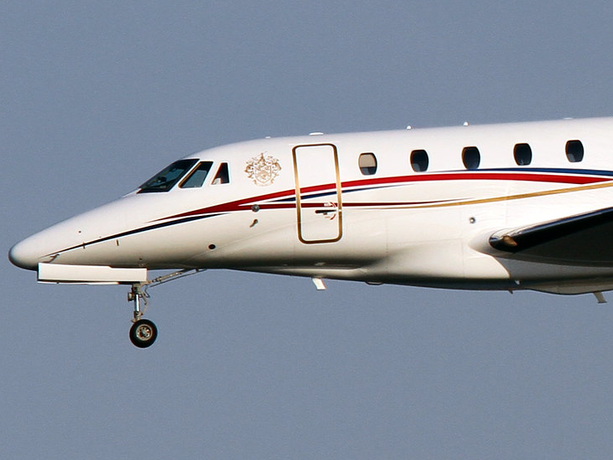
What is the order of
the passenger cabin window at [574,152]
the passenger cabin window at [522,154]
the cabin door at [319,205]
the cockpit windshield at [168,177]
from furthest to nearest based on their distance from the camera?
the cockpit windshield at [168,177] < the passenger cabin window at [574,152] < the passenger cabin window at [522,154] < the cabin door at [319,205]

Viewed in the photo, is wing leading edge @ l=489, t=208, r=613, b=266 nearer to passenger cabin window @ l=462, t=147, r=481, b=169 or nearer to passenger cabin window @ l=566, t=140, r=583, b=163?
passenger cabin window @ l=462, t=147, r=481, b=169

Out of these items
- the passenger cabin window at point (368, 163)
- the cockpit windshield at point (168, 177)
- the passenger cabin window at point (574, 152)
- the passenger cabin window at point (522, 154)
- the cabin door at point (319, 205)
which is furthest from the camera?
the cockpit windshield at point (168, 177)

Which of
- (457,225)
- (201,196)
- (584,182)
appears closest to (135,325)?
(201,196)

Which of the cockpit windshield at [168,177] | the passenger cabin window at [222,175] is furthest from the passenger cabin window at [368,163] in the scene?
the cockpit windshield at [168,177]

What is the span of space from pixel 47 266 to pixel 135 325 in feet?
A: 6.74

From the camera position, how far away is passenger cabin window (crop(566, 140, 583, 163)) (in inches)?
1137

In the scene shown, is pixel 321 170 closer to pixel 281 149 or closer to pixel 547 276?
pixel 281 149

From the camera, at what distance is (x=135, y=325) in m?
29.2

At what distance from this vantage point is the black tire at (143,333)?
29.2 metres

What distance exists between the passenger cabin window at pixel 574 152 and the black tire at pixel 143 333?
8.69 meters

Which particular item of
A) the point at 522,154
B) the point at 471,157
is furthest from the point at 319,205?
the point at 522,154

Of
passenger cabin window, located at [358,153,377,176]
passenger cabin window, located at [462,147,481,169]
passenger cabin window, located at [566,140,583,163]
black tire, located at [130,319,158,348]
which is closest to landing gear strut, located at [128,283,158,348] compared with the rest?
black tire, located at [130,319,158,348]

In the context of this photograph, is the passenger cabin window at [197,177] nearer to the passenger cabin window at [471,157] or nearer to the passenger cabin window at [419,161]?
the passenger cabin window at [419,161]

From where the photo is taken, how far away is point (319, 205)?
28.4 meters
